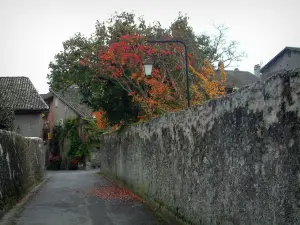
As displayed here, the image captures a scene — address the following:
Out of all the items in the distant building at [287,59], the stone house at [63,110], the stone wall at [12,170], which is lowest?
the stone wall at [12,170]

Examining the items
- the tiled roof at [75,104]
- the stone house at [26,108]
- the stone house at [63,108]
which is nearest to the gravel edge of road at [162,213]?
the stone house at [26,108]

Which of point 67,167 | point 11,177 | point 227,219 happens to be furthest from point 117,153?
point 67,167

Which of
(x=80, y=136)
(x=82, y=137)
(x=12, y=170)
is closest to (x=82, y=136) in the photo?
(x=82, y=137)

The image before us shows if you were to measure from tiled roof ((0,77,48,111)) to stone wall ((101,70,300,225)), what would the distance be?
26549 millimetres

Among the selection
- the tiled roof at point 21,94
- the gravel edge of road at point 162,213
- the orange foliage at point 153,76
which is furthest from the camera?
the tiled roof at point 21,94

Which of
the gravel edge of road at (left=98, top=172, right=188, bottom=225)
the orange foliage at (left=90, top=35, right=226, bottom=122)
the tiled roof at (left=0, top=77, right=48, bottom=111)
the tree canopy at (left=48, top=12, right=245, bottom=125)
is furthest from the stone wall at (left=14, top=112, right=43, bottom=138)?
the gravel edge of road at (left=98, top=172, right=188, bottom=225)

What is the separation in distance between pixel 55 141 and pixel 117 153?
96.4ft

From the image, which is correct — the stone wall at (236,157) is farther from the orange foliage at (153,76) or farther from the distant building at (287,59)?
the distant building at (287,59)

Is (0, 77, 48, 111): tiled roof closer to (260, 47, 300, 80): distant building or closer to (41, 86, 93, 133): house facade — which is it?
(41, 86, 93, 133): house facade

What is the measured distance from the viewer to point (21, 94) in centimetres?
3516

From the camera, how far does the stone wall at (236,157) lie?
13.0 ft

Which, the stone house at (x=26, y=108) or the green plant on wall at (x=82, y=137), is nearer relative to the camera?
the stone house at (x=26, y=108)

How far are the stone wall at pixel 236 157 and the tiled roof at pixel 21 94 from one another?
87.1 ft

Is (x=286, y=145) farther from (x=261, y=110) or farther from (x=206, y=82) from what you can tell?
(x=206, y=82)
